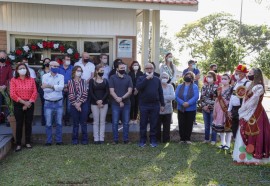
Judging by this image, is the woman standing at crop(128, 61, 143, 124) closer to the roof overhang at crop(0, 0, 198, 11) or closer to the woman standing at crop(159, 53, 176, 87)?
the woman standing at crop(159, 53, 176, 87)

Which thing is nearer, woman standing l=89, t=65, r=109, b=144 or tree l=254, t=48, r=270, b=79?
woman standing l=89, t=65, r=109, b=144

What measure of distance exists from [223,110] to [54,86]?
370 centimetres

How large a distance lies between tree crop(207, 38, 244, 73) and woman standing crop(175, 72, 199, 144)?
16.7m

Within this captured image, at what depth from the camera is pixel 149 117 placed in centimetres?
782

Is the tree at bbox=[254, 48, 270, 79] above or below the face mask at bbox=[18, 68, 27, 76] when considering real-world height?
above

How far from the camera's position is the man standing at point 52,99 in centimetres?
754

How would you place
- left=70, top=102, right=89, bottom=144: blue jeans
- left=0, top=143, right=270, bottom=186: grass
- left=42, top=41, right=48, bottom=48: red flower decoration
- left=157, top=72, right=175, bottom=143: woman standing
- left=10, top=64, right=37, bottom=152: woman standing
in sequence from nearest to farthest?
left=0, top=143, right=270, bottom=186: grass
left=10, top=64, right=37, bottom=152: woman standing
left=70, top=102, right=89, bottom=144: blue jeans
left=157, top=72, right=175, bottom=143: woman standing
left=42, top=41, right=48, bottom=48: red flower decoration

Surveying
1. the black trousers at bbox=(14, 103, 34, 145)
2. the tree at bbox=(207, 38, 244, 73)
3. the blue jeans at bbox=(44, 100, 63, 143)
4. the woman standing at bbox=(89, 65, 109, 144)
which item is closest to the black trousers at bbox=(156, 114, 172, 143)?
the woman standing at bbox=(89, 65, 109, 144)

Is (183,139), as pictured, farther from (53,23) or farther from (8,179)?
(53,23)

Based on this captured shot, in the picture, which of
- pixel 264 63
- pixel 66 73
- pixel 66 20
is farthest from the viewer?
pixel 264 63

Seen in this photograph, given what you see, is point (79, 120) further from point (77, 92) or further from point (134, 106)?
point (134, 106)

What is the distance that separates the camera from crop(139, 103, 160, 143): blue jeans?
7676 mm

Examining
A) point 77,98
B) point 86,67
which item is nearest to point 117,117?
point 77,98

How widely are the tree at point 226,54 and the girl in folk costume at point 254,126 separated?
59.2ft
